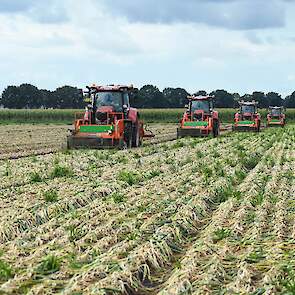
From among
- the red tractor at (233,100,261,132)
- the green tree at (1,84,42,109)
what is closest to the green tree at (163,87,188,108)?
the green tree at (1,84,42,109)

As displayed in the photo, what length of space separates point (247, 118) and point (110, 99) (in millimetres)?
19937

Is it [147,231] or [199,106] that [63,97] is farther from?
[147,231]

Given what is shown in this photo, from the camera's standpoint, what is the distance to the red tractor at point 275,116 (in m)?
49.0

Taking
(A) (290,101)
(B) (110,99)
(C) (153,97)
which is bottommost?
(A) (290,101)

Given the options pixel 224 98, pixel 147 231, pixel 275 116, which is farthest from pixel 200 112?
pixel 224 98

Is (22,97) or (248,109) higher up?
(248,109)

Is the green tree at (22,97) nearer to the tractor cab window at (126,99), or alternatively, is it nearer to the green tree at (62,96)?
the green tree at (62,96)

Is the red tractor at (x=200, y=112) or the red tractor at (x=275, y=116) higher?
the red tractor at (x=200, y=112)

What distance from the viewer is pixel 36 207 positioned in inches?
385

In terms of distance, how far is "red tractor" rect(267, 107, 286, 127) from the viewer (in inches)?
1929

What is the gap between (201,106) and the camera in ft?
104

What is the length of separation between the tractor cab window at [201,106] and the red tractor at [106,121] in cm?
824

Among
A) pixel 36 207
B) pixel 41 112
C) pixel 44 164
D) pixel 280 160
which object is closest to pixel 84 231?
pixel 36 207

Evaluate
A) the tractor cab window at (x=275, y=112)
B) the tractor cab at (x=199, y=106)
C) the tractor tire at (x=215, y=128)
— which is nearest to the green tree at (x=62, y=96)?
the tractor cab window at (x=275, y=112)
